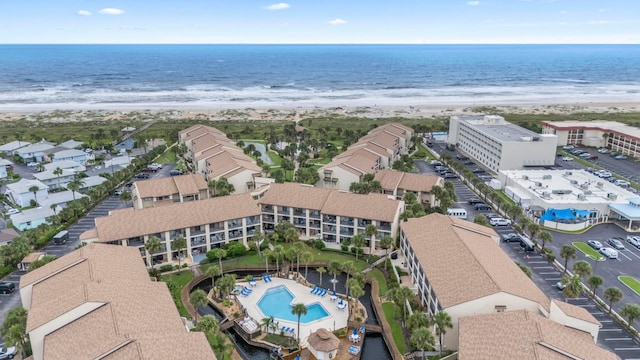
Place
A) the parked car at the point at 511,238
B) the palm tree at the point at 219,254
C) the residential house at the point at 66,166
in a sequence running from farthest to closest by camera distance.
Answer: the residential house at the point at 66,166 < the parked car at the point at 511,238 < the palm tree at the point at 219,254

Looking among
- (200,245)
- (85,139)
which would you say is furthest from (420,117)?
(200,245)

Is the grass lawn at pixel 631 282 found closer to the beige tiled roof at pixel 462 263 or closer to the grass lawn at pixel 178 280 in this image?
the beige tiled roof at pixel 462 263

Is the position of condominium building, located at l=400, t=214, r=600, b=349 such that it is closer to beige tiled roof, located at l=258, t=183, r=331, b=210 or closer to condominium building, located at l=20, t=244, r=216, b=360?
beige tiled roof, located at l=258, t=183, r=331, b=210

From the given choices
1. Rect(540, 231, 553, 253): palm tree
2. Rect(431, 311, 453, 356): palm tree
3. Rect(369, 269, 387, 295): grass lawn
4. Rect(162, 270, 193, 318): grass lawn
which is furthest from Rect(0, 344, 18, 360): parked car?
Rect(540, 231, 553, 253): palm tree

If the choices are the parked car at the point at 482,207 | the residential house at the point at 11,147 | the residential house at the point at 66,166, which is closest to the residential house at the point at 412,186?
the parked car at the point at 482,207

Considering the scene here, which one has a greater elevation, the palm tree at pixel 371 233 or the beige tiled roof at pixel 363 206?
the beige tiled roof at pixel 363 206

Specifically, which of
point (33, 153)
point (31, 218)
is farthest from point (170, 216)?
point (33, 153)
